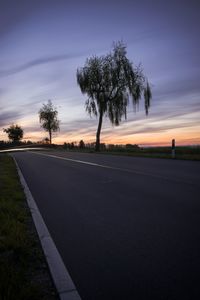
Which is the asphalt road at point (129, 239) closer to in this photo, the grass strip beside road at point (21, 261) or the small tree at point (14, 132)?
the grass strip beside road at point (21, 261)

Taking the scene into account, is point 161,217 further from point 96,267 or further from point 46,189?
point 46,189

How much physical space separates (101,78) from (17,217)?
3054 centimetres

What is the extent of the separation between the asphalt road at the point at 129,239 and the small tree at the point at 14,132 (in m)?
103

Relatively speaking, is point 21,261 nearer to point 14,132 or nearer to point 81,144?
point 81,144

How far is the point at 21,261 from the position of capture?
294 cm

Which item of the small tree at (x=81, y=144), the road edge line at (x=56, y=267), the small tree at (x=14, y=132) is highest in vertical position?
the small tree at (x=14, y=132)

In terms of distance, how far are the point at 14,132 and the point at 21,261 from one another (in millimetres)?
106789

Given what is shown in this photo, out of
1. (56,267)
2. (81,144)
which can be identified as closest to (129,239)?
(56,267)

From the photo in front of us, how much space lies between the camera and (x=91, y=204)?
559 centimetres

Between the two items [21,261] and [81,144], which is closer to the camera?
[21,261]

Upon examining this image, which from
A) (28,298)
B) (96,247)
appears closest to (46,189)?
(96,247)

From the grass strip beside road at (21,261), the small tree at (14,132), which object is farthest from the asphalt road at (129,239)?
the small tree at (14,132)

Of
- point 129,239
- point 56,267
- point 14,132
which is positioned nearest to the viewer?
point 56,267

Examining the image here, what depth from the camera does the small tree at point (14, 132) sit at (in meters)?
105
